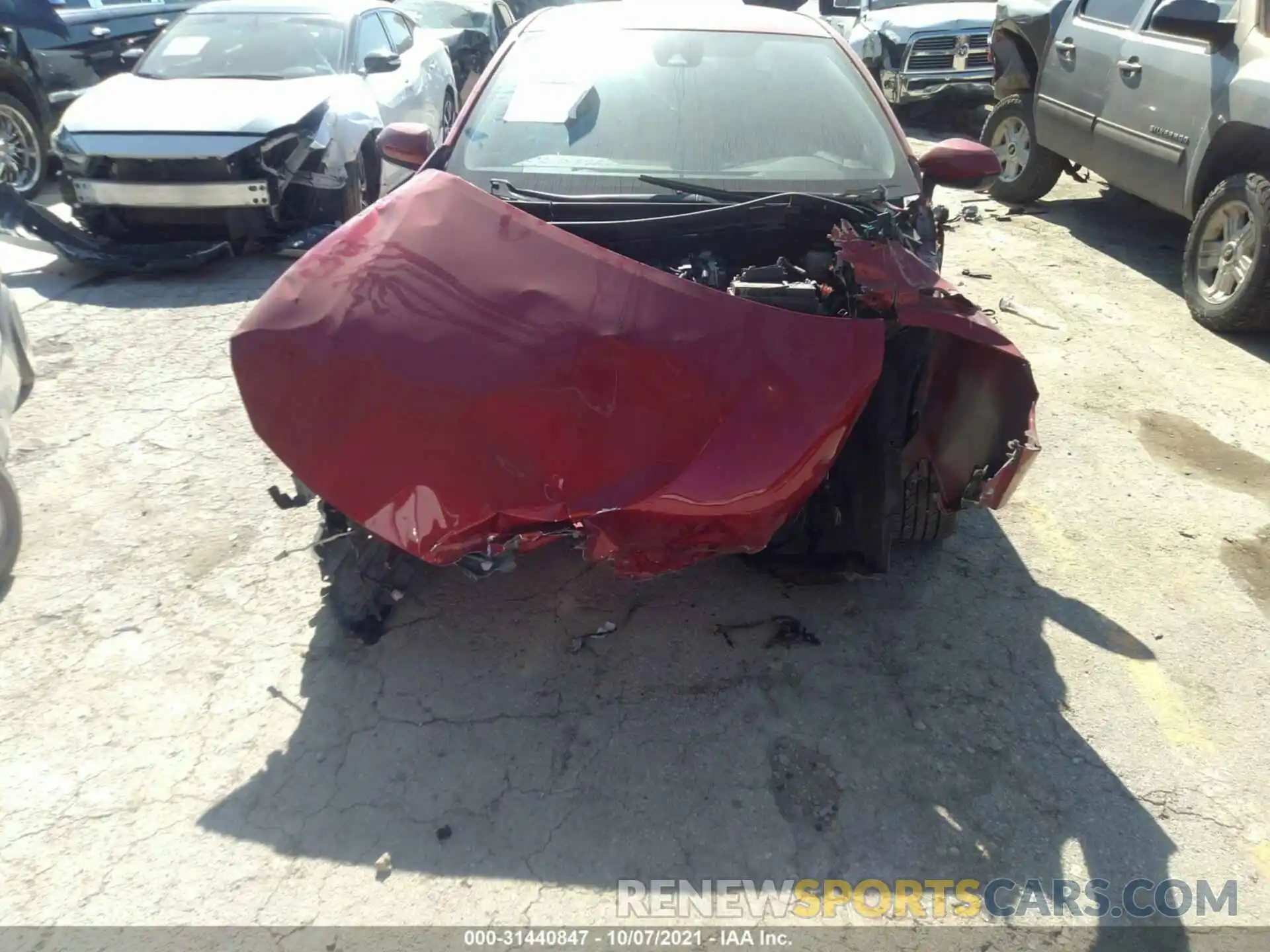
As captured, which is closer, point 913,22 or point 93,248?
point 93,248

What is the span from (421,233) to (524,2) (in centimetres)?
2091

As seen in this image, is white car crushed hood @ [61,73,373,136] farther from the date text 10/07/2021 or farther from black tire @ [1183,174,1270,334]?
black tire @ [1183,174,1270,334]

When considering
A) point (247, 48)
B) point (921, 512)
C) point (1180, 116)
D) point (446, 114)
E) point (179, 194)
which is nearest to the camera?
point (921, 512)

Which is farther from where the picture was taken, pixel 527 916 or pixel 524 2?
pixel 524 2

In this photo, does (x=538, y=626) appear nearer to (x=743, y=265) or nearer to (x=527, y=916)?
(x=527, y=916)

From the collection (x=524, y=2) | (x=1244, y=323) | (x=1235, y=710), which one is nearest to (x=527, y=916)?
(x=1235, y=710)

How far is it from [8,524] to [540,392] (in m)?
2.25

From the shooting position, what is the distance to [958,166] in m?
3.52

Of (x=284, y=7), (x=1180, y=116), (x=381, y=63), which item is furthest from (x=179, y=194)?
(x=1180, y=116)

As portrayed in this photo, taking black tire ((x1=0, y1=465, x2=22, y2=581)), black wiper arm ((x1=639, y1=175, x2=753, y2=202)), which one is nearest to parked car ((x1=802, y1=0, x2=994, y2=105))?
black wiper arm ((x1=639, y1=175, x2=753, y2=202))

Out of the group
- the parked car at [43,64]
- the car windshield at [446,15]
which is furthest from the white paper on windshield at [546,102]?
the car windshield at [446,15]

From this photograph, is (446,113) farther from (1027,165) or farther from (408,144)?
(408,144)

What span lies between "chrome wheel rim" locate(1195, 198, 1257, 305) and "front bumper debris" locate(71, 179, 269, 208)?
6095 millimetres

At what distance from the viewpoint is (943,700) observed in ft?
9.14
